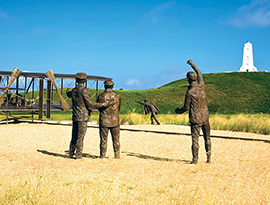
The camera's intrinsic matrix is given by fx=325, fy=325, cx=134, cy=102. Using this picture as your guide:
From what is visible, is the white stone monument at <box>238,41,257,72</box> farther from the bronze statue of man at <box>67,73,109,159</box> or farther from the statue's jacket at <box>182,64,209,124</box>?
the bronze statue of man at <box>67,73,109,159</box>

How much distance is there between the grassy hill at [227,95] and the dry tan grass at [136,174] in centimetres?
2982

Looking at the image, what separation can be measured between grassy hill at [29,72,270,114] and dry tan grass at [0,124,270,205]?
29824mm

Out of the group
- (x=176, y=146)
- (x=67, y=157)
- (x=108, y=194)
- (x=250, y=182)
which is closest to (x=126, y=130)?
(x=176, y=146)

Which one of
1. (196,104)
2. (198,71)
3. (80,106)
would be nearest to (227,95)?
(198,71)

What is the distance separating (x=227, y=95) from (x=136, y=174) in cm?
5069

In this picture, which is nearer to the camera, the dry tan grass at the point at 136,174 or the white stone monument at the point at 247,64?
the dry tan grass at the point at 136,174

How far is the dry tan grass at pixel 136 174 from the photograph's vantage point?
496 centimetres

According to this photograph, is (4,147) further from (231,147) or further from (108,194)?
(231,147)

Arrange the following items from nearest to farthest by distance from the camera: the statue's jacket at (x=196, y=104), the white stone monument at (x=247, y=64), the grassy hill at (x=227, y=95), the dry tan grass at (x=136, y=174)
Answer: the dry tan grass at (x=136, y=174) < the statue's jacket at (x=196, y=104) < the grassy hill at (x=227, y=95) < the white stone monument at (x=247, y=64)

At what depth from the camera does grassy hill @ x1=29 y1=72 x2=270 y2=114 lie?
4809 cm

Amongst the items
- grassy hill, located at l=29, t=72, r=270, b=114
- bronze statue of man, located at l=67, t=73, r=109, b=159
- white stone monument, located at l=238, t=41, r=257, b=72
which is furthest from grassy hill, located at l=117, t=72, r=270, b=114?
bronze statue of man, located at l=67, t=73, r=109, b=159

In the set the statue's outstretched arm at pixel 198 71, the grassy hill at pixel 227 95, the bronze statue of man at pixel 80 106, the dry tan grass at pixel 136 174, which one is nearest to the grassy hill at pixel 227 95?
the grassy hill at pixel 227 95

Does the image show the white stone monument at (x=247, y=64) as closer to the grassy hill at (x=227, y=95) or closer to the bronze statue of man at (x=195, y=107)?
the grassy hill at (x=227, y=95)

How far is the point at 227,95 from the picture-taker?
55.0m
